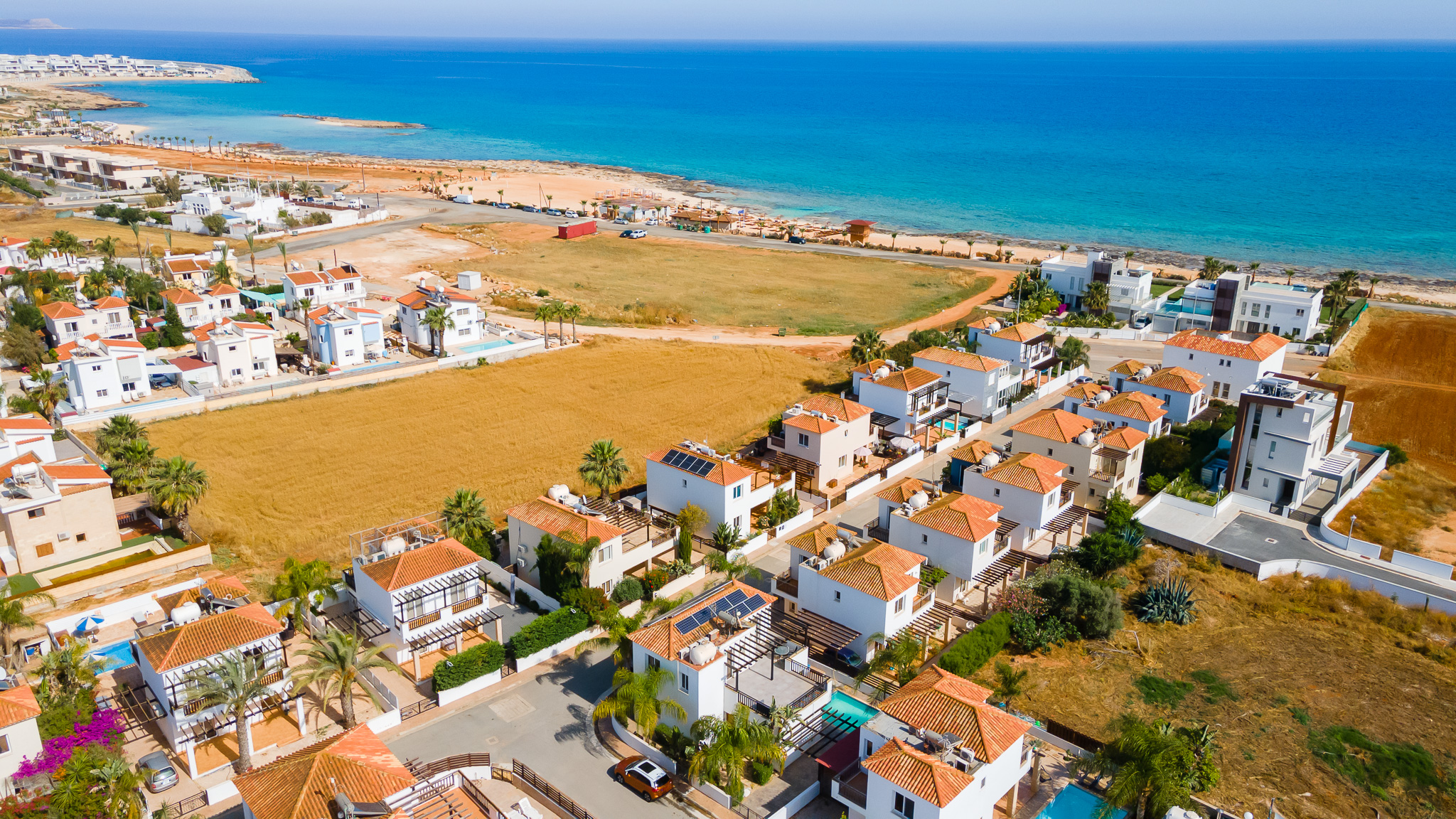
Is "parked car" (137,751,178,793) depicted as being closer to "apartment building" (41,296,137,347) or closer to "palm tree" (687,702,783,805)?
"palm tree" (687,702,783,805)

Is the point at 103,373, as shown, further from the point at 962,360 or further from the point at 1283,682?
the point at 1283,682

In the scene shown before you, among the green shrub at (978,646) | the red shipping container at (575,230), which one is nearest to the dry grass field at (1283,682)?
the green shrub at (978,646)

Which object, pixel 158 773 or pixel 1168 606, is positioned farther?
pixel 1168 606

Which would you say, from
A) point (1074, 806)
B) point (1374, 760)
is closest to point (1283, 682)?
point (1374, 760)

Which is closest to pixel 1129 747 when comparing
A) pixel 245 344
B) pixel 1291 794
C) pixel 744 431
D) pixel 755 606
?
pixel 1291 794

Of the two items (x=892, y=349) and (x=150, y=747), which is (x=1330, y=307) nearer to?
(x=892, y=349)

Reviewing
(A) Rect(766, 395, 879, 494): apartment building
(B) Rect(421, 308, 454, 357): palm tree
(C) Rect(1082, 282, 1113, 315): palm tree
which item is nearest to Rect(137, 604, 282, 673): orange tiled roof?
(A) Rect(766, 395, 879, 494): apartment building
